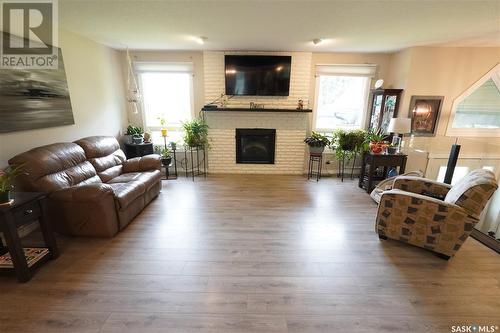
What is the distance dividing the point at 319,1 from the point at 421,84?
2.89 m

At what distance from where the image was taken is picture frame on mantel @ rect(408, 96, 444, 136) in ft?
12.7

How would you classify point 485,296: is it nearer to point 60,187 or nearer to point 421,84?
point 421,84

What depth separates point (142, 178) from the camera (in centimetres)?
306

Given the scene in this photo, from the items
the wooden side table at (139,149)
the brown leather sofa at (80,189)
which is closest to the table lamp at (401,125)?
the brown leather sofa at (80,189)

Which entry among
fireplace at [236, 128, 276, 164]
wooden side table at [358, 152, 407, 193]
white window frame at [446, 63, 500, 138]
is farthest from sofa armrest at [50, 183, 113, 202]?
white window frame at [446, 63, 500, 138]

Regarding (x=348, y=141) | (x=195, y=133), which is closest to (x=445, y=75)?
(x=348, y=141)

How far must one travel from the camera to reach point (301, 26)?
9.12ft

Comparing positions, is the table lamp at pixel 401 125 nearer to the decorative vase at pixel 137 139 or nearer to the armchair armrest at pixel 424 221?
the armchair armrest at pixel 424 221

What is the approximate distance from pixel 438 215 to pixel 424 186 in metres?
0.62

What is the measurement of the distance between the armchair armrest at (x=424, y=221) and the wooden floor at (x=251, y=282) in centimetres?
16

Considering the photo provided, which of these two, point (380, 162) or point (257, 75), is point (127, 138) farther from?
point (380, 162)

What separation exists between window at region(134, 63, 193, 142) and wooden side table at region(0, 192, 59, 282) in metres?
2.91

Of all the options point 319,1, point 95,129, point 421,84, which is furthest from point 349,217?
point 95,129

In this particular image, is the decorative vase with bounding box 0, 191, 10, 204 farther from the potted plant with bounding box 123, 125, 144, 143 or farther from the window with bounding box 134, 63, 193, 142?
the window with bounding box 134, 63, 193, 142
